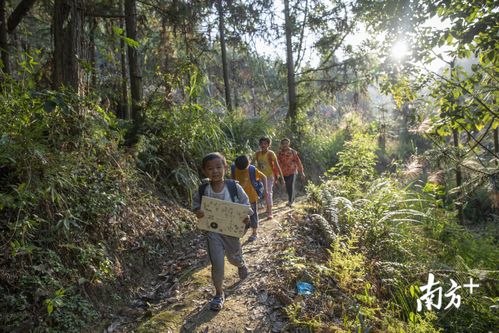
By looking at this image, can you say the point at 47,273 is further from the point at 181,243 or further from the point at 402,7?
the point at 402,7

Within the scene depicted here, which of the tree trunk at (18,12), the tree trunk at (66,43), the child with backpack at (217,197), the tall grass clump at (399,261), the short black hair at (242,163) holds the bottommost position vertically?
the tall grass clump at (399,261)

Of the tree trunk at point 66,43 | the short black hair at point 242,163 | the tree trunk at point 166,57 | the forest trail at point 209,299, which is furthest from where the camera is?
the tree trunk at point 166,57

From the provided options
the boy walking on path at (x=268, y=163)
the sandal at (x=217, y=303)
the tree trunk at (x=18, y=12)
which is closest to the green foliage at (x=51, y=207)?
the sandal at (x=217, y=303)

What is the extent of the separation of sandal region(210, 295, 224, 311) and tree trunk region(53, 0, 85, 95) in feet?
12.2

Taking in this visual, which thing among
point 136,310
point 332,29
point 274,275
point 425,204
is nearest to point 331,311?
point 274,275

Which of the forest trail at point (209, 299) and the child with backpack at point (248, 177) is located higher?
the child with backpack at point (248, 177)

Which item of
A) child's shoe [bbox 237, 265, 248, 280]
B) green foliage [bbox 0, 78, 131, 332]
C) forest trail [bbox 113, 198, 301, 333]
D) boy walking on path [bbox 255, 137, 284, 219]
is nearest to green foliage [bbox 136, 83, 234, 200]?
boy walking on path [bbox 255, 137, 284, 219]

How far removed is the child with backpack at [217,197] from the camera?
13.1ft

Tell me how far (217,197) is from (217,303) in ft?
4.05

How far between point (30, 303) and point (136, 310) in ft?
3.94

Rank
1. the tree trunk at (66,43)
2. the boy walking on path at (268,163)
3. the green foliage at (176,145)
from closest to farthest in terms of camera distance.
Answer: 1. the tree trunk at (66,43)
2. the green foliage at (176,145)
3. the boy walking on path at (268,163)

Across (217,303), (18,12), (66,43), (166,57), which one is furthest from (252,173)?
(18,12)

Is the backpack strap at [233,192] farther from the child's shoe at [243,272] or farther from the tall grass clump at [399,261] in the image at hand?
the tall grass clump at [399,261]

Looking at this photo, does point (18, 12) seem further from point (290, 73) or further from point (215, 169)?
point (290, 73)
